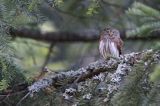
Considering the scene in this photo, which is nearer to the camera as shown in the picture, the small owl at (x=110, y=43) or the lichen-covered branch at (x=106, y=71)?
the lichen-covered branch at (x=106, y=71)

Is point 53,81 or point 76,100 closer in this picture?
point 76,100

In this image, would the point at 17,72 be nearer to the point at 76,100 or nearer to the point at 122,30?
the point at 76,100

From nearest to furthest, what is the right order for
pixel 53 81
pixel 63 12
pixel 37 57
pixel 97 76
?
1. pixel 97 76
2. pixel 53 81
3. pixel 63 12
4. pixel 37 57

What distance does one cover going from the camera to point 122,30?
15.7 ft

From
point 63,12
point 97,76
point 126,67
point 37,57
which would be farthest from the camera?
point 37,57

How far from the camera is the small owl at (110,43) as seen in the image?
301cm

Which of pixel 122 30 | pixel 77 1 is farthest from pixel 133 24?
pixel 77 1

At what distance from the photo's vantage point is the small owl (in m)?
3.01

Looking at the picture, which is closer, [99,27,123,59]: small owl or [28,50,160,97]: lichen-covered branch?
[28,50,160,97]: lichen-covered branch

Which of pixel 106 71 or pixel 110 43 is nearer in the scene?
pixel 106 71

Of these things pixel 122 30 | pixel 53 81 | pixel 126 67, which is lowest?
pixel 122 30

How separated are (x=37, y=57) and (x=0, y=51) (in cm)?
359

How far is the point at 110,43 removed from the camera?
3094 millimetres

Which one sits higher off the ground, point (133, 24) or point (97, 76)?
point (97, 76)
